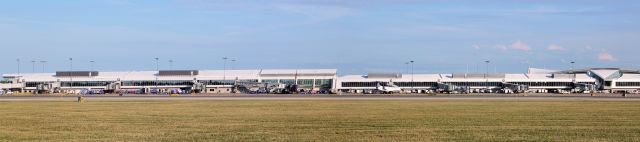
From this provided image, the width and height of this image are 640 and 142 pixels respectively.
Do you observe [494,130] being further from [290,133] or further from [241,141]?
[241,141]

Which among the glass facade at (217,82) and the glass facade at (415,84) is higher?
the glass facade at (217,82)

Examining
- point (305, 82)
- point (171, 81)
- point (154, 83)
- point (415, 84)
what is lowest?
point (415, 84)

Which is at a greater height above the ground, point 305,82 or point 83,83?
point 305,82

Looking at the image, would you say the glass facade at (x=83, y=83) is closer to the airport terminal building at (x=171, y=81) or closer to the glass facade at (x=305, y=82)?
the airport terminal building at (x=171, y=81)

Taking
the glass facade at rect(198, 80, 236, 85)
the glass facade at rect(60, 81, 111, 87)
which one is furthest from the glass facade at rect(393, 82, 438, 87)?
the glass facade at rect(60, 81, 111, 87)

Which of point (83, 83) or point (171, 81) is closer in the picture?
point (171, 81)

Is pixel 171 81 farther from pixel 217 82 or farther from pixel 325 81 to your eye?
pixel 325 81

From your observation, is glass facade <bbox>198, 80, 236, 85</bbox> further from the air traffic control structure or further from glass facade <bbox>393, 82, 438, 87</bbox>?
glass facade <bbox>393, 82, 438, 87</bbox>

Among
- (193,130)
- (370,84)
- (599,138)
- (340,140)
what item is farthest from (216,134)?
(370,84)

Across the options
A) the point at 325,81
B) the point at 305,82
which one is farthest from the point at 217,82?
the point at 325,81

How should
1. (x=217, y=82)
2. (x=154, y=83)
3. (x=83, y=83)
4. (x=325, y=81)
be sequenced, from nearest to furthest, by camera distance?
(x=217, y=82) < (x=154, y=83) < (x=325, y=81) < (x=83, y=83)

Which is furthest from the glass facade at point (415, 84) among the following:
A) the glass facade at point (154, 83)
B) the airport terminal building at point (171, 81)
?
the glass facade at point (154, 83)

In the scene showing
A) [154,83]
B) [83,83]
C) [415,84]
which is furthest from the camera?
[83,83]

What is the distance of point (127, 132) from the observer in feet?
95.9
